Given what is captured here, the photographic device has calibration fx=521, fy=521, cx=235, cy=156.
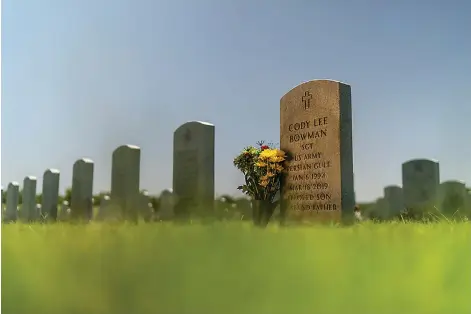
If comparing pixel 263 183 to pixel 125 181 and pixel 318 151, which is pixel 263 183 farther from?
pixel 125 181

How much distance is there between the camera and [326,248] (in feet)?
4.46

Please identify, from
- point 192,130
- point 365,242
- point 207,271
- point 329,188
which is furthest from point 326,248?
point 329,188

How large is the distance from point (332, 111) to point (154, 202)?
1.20 metres

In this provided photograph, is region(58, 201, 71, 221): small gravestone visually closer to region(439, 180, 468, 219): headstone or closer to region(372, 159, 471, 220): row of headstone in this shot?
region(372, 159, 471, 220): row of headstone

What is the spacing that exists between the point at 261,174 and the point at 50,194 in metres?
1.00

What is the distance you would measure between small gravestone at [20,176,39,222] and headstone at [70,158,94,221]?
229 millimetres

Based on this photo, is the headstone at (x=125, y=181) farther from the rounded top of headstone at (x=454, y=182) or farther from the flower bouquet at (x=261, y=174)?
the rounded top of headstone at (x=454, y=182)

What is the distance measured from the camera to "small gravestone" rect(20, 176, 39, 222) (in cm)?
235

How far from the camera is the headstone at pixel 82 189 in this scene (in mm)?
2053

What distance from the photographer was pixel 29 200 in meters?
2.54

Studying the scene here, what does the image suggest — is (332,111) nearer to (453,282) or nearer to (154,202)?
(154,202)

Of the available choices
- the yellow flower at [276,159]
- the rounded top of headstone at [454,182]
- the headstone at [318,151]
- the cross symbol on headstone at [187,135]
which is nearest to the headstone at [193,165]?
the cross symbol on headstone at [187,135]

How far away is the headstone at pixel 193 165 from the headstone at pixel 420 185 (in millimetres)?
850

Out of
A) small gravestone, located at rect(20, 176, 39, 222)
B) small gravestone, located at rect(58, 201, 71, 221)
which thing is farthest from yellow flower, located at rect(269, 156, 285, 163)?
small gravestone, located at rect(20, 176, 39, 222)
